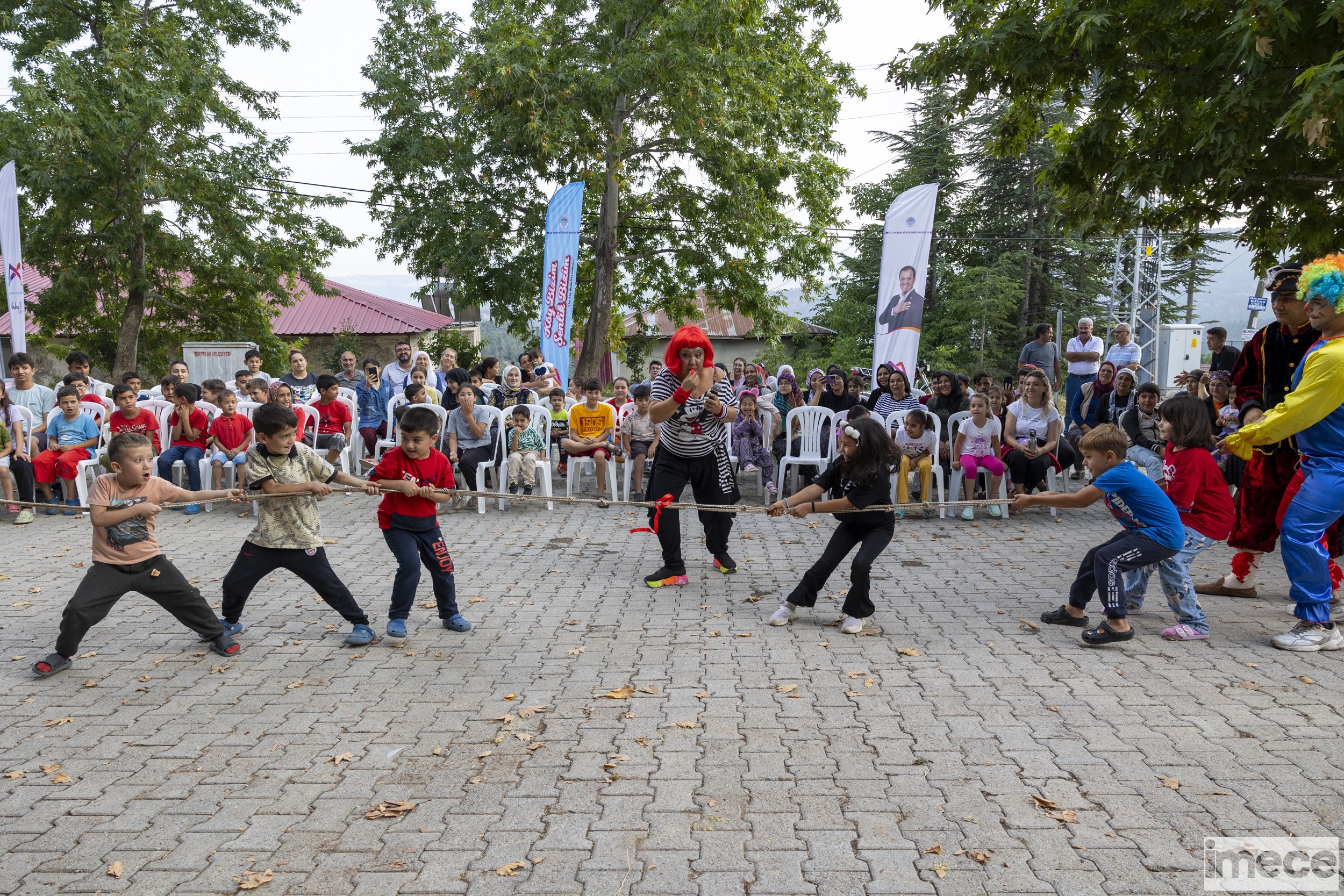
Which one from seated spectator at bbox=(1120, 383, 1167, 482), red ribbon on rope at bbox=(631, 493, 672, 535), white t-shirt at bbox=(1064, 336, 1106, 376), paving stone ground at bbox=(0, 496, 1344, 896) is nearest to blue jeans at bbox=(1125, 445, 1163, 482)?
paving stone ground at bbox=(0, 496, 1344, 896)

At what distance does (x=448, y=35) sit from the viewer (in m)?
20.7

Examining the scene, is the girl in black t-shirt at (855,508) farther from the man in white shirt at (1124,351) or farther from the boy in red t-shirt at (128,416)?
the man in white shirt at (1124,351)

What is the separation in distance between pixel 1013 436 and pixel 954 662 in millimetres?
5344

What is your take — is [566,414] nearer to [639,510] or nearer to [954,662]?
Answer: [639,510]

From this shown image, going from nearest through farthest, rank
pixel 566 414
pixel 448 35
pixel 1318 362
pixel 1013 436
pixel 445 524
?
pixel 1318 362 < pixel 445 524 < pixel 1013 436 < pixel 566 414 < pixel 448 35

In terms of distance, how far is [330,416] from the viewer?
10.3 m

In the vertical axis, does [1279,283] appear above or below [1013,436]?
above

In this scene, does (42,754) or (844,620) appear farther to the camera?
(844,620)

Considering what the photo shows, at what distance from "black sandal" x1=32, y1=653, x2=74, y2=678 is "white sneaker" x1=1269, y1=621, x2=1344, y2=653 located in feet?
21.9

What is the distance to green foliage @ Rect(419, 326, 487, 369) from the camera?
102 ft

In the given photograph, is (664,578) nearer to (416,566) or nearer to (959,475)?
(416,566)

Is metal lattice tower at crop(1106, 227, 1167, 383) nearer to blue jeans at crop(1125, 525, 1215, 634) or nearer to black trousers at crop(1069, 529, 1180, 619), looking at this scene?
blue jeans at crop(1125, 525, 1215, 634)

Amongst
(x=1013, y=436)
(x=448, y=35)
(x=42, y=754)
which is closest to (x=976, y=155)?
(x=448, y=35)

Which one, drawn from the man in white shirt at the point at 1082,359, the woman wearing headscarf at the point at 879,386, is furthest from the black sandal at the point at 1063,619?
the man in white shirt at the point at 1082,359
